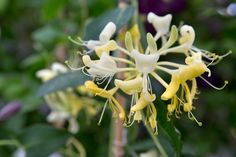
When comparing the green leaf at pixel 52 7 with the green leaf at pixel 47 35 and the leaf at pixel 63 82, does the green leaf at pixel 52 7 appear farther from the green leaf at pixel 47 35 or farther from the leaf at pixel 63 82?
the leaf at pixel 63 82

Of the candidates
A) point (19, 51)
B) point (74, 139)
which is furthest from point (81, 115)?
point (19, 51)

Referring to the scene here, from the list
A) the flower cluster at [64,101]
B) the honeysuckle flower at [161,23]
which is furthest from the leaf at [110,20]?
the flower cluster at [64,101]

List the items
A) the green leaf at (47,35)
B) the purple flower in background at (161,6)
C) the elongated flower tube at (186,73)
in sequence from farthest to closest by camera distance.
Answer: the green leaf at (47,35) → the purple flower in background at (161,6) → the elongated flower tube at (186,73)

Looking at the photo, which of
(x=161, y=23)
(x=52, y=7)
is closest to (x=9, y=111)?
(x=52, y=7)

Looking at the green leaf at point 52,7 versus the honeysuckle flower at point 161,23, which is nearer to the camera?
the honeysuckle flower at point 161,23

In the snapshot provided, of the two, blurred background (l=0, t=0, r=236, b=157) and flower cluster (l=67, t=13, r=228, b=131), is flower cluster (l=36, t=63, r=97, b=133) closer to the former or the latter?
blurred background (l=0, t=0, r=236, b=157)

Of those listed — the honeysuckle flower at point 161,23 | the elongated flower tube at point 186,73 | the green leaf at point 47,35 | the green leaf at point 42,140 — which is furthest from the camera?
the green leaf at point 47,35
